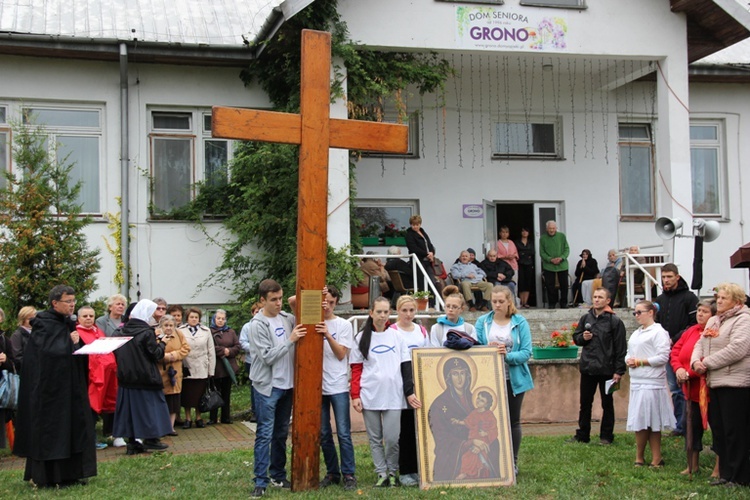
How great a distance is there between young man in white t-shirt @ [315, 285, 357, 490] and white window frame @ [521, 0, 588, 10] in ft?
32.1

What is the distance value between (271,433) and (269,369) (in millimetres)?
538

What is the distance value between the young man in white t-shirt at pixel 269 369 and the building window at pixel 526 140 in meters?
11.8

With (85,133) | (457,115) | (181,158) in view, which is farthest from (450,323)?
(457,115)

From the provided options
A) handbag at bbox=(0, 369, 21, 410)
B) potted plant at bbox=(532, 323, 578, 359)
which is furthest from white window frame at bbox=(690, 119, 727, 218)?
handbag at bbox=(0, 369, 21, 410)

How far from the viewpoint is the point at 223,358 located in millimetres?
12867

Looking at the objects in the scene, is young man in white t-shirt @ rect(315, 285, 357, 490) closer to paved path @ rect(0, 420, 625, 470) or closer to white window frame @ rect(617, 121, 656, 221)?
paved path @ rect(0, 420, 625, 470)

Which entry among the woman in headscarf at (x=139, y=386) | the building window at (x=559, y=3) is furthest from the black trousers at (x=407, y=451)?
the building window at (x=559, y=3)

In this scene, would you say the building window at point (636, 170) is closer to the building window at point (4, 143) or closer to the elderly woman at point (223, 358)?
the elderly woman at point (223, 358)

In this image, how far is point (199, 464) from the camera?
9.35m

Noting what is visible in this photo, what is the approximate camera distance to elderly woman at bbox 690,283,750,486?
802 cm

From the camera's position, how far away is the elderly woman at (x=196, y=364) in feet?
40.6

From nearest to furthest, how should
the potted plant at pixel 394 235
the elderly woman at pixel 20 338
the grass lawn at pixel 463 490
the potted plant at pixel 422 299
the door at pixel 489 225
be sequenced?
the grass lawn at pixel 463 490
the elderly woman at pixel 20 338
the potted plant at pixel 422 299
the potted plant at pixel 394 235
the door at pixel 489 225

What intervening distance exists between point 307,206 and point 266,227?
26.4ft

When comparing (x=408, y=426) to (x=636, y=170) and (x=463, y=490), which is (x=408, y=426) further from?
(x=636, y=170)
